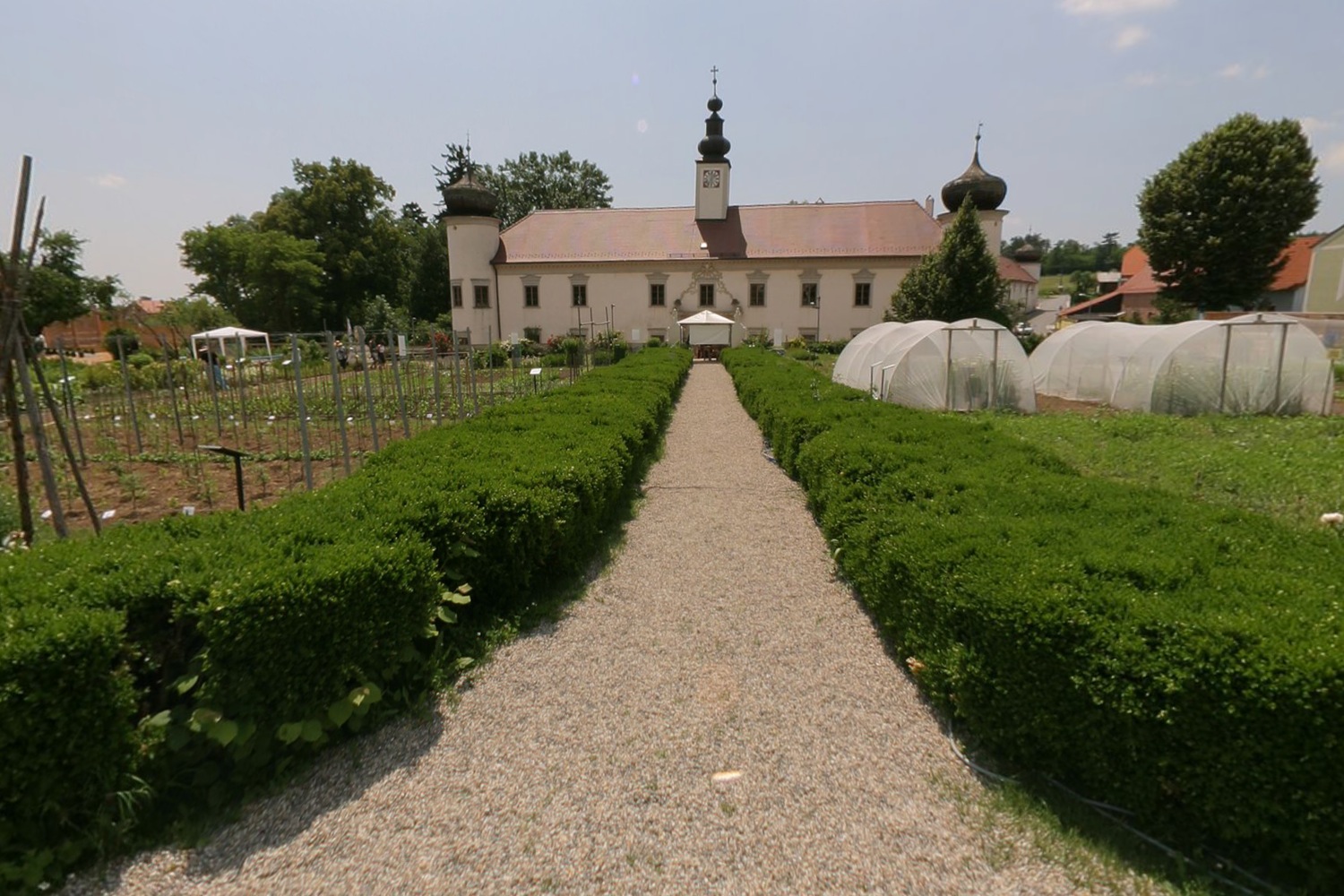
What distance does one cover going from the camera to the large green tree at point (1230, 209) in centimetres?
2734

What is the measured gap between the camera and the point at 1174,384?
13281 mm

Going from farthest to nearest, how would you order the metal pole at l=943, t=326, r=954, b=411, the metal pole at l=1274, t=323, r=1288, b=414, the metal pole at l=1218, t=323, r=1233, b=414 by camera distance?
the metal pole at l=943, t=326, r=954, b=411 < the metal pole at l=1218, t=323, r=1233, b=414 < the metal pole at l=1274, t=323, r=1288, b=414

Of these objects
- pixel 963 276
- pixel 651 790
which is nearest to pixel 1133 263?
pixel 963 276

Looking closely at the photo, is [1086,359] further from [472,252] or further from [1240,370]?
[472,252]

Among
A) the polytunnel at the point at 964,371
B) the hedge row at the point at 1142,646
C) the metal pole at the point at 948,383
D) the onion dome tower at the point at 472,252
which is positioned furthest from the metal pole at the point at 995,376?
the onion dome tower at the point at 472,252

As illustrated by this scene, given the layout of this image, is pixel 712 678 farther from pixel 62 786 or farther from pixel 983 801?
pixel 62 786

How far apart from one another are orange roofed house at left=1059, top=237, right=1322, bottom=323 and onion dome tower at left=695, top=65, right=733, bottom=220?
23.1 metres

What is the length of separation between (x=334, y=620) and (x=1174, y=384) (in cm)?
1594

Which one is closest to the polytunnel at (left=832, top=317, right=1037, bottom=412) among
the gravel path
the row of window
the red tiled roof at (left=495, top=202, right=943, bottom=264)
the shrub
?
the gravel path

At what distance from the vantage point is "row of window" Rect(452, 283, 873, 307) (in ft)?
126

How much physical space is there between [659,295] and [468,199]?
12817mm

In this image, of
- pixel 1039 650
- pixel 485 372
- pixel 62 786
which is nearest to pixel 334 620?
pixel 62 786

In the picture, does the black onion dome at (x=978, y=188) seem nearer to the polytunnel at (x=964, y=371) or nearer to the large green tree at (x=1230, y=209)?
the large green tree at (x=1230, y=209)

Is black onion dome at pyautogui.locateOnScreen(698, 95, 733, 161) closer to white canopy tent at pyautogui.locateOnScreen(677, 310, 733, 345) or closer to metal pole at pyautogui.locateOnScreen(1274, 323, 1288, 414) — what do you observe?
white canopy tent at pyautogui.locateOnScreen(677, 310, 733, 345)
